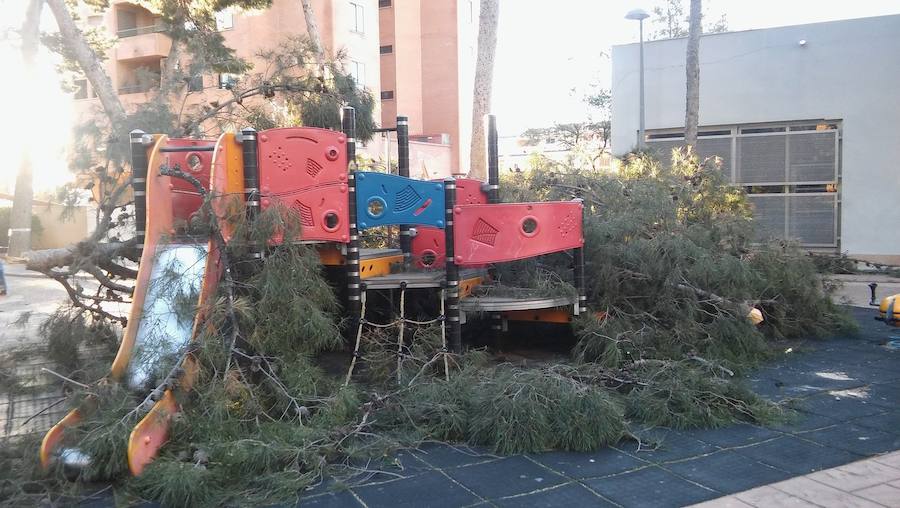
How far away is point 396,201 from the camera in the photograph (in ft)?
22.1

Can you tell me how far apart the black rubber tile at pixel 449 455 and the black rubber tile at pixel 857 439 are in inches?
93.2

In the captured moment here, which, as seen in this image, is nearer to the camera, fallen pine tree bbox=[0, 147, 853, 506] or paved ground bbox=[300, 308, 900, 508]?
paved ground bbox=[300, 308, 900, 508]

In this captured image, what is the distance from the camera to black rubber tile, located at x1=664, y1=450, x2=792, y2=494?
442 cm

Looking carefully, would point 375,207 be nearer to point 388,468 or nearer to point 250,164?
point 250,164

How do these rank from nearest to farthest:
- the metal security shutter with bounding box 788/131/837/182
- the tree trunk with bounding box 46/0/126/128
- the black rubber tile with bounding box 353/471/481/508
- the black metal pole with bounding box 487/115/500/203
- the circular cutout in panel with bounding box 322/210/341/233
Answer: the black rubber tile with bounding box 353/471/481/508 < the circular cutout in panel with bounding box 322/210/341/233 < the black metal pole with bounding box 487/115/500/203 < the tree trunk with bounding box 46/0/126/128 < the metal security shutter with bounding box 788/131/837/182

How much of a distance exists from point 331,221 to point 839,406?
4.52 meters

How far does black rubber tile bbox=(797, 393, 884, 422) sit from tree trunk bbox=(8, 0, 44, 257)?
68.3 ft

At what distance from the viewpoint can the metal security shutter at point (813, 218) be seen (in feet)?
55.0

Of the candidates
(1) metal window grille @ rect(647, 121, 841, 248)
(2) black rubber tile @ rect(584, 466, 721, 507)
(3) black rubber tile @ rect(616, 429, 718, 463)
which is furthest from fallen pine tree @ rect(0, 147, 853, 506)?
(1) metal window grille @ rect(647, 121, 841, 248)

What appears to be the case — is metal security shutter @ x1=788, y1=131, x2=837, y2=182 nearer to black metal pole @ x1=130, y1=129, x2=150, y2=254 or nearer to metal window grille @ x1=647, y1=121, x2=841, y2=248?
metal window grille @ x1=647, y1=121, x2=841, y2=248

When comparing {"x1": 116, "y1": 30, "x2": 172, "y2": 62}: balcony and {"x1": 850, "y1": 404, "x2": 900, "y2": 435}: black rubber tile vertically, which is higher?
{"x1": 116, "y1": 30, "x2": 172, "y2": 62}: balcony

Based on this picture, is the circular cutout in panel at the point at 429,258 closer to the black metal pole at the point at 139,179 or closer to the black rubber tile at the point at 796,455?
the black metal pole at the point at 139,179

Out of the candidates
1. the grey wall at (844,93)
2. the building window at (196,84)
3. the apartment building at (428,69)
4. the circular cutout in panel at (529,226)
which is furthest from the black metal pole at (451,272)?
the apartment building at (428,69)

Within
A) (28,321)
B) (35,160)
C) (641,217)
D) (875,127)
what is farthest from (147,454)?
(35,160)
